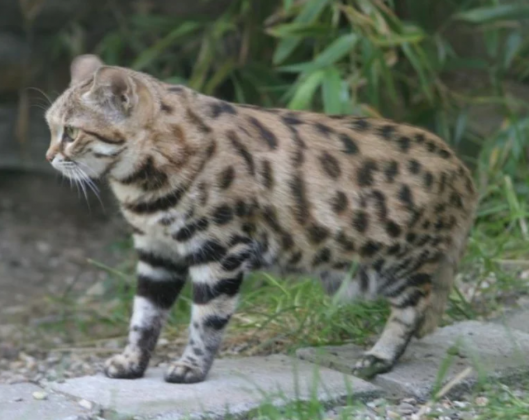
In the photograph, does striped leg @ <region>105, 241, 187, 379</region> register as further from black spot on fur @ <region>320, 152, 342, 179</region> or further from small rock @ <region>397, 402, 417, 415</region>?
small rock @ <region>397, 402, 417, 415</region>

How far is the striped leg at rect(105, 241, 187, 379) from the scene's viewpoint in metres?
4.18

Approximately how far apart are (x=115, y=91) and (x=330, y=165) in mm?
906

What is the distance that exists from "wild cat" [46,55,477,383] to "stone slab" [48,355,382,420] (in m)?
0.12

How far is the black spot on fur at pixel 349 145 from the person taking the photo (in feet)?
14.2

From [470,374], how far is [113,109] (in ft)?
5.21

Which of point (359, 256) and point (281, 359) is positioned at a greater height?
point (359, 256)

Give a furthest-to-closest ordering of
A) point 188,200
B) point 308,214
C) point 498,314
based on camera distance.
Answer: point 498,314 < point 308,214 < point 188,200

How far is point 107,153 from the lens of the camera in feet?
12.9

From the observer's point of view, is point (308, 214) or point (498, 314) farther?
point (498, 314)

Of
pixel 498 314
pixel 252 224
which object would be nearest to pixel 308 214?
pixel 252 224

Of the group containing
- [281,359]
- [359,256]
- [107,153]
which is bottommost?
[281,359]

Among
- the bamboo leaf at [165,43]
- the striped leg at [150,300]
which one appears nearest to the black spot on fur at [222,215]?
the striped leg at [150,300]

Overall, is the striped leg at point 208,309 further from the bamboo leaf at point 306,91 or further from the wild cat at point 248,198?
the bamboo leaf at point 306,91

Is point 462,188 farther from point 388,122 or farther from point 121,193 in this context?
point 121,193
